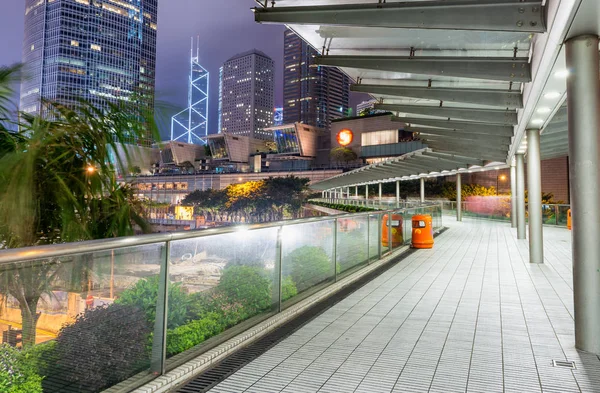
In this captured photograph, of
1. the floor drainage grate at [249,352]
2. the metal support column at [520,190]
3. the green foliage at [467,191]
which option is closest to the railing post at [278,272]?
the floor drainage grate at [249,352]

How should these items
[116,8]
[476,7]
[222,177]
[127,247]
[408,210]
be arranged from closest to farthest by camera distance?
[127,247] < [476,7] < [116,8] < [408,210] < [222,177]

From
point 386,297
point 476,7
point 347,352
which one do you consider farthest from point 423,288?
point 476,7

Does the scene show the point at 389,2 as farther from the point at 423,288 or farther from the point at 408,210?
the point at 408,210

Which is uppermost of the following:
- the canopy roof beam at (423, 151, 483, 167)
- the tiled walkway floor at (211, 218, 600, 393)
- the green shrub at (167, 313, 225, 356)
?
the canopy roof beam at (423, 151, 483, 167)

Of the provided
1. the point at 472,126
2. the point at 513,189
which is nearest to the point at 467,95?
the point at 472,126

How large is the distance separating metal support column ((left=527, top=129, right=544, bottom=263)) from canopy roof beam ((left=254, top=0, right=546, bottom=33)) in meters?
5.55

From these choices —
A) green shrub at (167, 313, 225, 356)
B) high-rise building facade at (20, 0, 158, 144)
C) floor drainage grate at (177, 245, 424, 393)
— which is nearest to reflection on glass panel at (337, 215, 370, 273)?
floor drainage grate at (177, 245, 424, 393)

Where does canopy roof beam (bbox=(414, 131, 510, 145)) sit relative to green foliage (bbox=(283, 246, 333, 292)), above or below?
above

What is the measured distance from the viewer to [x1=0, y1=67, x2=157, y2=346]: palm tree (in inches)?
103

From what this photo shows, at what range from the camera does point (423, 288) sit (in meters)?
6.84

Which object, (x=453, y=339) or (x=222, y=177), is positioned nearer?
(x=453, y=339)

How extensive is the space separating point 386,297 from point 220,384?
356cm

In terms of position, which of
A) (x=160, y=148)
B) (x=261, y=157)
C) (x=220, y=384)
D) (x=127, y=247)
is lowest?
Result: (x=220, y=384)

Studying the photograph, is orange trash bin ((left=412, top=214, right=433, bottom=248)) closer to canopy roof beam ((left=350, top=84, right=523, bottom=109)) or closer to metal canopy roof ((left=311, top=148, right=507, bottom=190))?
canopy roof beam ((left=350, top=84, right=523, bottom=109))
